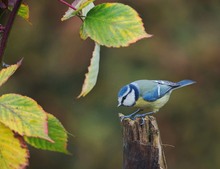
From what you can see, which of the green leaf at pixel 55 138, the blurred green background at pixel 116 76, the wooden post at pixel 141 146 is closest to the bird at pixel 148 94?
the wooden post at pixel 141 146

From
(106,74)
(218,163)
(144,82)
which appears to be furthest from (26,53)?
(144,82)

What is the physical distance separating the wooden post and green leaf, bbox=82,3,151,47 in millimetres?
412

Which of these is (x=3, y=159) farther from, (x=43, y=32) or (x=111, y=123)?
(x=43, y=32)

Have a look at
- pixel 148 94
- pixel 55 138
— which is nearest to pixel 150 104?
pixel 148 94

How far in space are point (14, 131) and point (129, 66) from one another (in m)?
4.13

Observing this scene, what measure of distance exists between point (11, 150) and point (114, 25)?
0.40ft

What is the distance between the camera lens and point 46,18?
502 cm

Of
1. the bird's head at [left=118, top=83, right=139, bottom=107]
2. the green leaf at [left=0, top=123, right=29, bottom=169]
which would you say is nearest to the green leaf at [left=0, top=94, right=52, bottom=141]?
the green leaf at [left=0, top=123, right=29, bottom=169]

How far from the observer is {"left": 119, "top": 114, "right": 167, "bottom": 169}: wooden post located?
0.92 metres

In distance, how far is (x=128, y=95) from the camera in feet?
5.17

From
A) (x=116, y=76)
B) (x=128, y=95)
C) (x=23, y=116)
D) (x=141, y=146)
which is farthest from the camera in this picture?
(x=116, y=76)

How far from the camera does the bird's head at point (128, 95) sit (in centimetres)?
155

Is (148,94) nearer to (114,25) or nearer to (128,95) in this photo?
(128,95)

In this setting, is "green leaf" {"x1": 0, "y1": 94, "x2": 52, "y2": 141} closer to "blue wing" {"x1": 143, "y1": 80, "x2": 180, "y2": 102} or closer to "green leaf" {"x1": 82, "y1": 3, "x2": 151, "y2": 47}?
"green leaf" {"x1": 82, "y1": 3, "x2": 151, "y2": 47}
